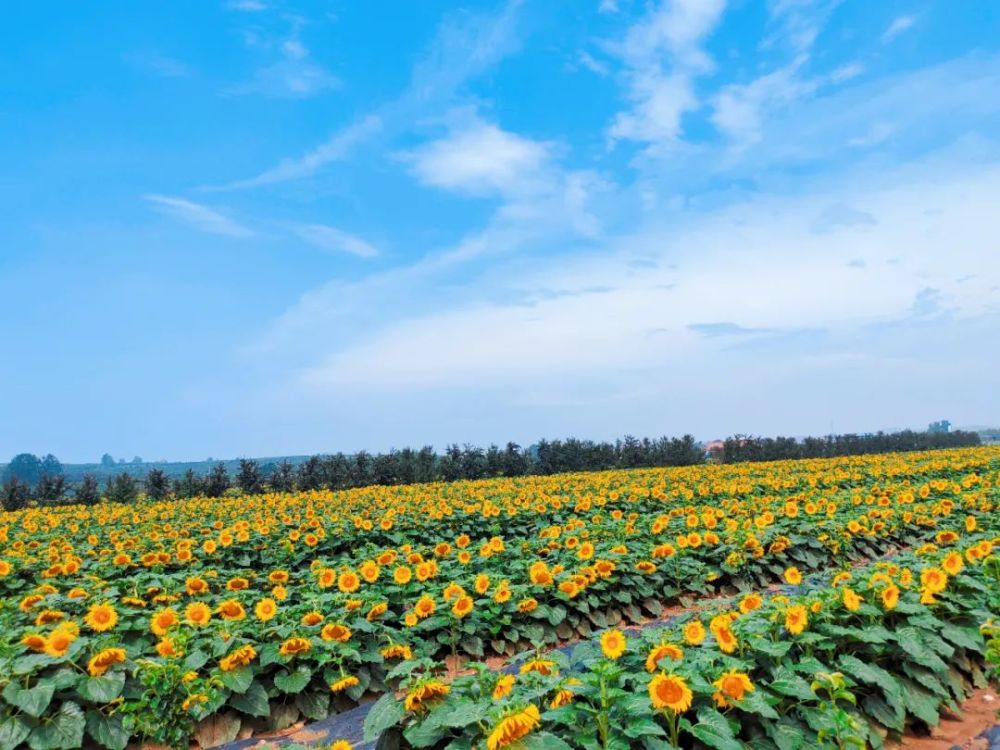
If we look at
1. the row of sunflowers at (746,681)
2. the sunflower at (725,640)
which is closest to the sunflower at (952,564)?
the row of sunflowers at (746,681)

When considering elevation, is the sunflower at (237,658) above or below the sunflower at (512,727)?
below

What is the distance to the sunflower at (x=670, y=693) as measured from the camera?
8.08 feet

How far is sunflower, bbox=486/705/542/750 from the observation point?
2.23 meters

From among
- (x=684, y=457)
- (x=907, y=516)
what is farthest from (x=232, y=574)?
(x=684, y=457)

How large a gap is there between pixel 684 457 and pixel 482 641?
30.0 m

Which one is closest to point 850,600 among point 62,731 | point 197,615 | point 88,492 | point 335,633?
point 335,633

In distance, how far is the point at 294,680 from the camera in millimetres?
4062

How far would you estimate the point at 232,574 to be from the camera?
263 inches

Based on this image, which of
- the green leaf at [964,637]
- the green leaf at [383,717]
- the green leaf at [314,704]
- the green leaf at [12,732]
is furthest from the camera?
the green leaf at [314,704]

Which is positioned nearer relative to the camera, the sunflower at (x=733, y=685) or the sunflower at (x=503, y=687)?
the sunflower at (x=503, y=687)

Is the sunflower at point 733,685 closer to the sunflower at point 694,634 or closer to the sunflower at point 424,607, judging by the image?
A: the sunflower at point 694,634

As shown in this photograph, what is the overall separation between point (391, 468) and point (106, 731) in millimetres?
21512

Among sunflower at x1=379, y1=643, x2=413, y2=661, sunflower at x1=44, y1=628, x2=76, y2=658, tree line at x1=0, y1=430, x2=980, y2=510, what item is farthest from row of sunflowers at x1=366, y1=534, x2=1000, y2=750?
tree line at x1=0, y1=430, x2=980, y2=510

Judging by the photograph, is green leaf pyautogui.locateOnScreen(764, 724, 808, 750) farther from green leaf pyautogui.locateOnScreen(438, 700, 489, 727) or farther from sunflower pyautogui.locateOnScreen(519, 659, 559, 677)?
green leaf pyautogui.locateOnScreen(438, 700, 489, 727)
